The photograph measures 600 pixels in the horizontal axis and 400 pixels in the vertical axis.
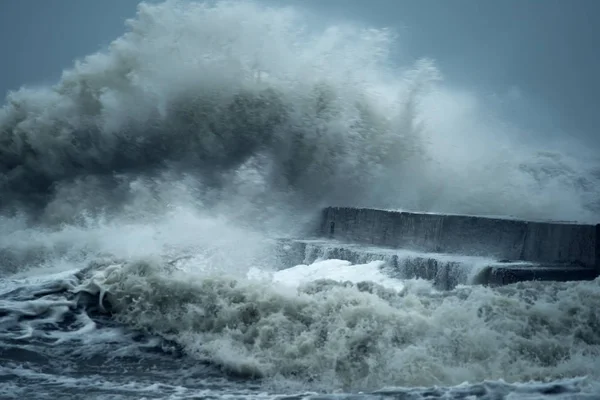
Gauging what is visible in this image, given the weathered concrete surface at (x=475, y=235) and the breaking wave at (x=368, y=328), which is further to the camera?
the weathered concrete surface at (x=475, y=235)

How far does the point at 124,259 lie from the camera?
675 centimetres

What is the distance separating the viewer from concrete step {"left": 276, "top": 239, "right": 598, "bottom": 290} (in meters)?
6.23

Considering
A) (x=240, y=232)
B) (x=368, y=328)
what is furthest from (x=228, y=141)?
(x=368, y=328)

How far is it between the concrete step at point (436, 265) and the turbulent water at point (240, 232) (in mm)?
326

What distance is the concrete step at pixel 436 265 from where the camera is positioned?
20.4 feet

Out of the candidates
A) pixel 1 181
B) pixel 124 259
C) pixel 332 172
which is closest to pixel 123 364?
pixel 124 259

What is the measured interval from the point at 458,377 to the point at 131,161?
359 inches

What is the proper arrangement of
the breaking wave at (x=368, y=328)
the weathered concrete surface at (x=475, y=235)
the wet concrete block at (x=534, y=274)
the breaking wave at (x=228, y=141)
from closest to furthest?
the breaking wave at (x=368, y=328)
the wet concrete block at (x=534, y=274)
the weathered concrete surface at (x=475, y=235)
the breaking wave at (x=228, y=141)

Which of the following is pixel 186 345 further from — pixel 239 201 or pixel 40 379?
pixel 239 201

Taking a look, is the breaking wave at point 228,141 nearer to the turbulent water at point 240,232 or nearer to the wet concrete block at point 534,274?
the turbulent water at point 240,232

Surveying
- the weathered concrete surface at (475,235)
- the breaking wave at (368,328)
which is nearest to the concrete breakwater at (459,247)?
the weathered concrete surface at (475,235)

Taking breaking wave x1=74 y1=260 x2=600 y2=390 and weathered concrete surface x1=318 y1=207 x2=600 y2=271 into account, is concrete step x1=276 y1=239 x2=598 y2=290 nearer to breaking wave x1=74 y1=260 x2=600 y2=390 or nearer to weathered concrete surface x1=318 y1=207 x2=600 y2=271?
weathered concrete surface x1=318 y1=207 x2=600 y2=271

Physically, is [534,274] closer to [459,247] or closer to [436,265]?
[436,265]

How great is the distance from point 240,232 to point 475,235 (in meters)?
3.83
